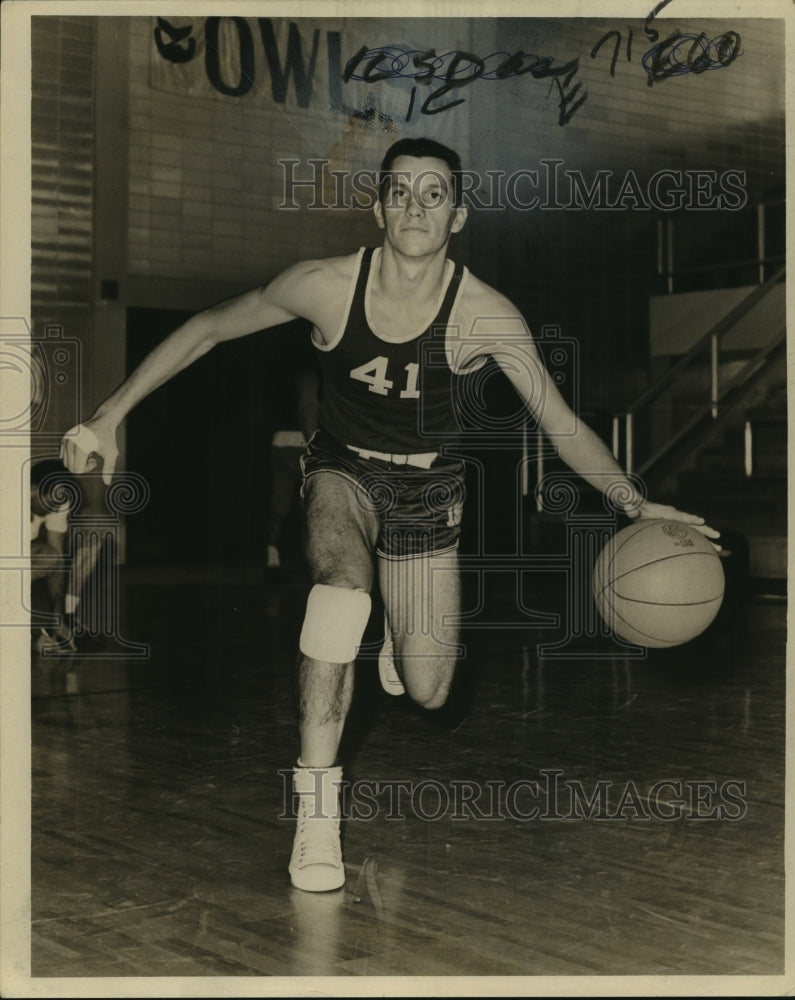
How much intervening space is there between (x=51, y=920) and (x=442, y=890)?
1.03m

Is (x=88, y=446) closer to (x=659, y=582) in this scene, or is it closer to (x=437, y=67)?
(x=437, y=67)

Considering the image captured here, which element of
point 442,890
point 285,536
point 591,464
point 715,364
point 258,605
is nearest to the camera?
point 442,890

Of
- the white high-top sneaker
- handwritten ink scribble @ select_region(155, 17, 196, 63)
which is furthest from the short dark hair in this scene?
handwritten ink scribble @ select_region(155, 17, 196, 63)

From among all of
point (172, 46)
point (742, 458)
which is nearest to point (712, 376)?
point (742, 458)

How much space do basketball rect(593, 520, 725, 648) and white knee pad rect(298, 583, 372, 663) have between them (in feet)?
2.80

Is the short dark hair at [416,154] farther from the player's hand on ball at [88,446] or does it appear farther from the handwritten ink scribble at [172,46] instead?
the handwritten ink scribble at [172,46]

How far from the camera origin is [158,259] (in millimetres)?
12031

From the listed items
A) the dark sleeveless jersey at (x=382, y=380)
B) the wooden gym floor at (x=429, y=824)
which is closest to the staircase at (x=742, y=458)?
the wooden gym floor at (x=429, y=824)

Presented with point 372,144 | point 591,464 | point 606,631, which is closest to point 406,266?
point 372,144

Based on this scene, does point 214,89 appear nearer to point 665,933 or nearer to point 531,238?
point 531,238

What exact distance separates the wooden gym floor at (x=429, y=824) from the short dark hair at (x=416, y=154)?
1.96 meters

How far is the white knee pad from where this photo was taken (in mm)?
3697

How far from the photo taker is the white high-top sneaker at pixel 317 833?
362 centimetres
